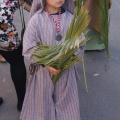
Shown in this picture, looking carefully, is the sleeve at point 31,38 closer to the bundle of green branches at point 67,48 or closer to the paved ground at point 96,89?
the bundle of green branches at point 67,48

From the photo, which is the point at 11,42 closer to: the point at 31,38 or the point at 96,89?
the point at 31,38

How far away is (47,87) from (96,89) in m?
0.99

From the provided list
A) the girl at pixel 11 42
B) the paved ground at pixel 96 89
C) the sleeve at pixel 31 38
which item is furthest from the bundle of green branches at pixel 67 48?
the paved ground at pixel 96 89

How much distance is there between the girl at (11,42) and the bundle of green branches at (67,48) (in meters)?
0.33

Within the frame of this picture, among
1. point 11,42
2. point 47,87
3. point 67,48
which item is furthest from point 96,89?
point 67,48

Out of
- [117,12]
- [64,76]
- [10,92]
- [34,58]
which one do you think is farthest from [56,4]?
[117,12]

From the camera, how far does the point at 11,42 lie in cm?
204

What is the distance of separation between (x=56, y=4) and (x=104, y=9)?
0.52 metres

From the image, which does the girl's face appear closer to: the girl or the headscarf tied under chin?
the headscarf tied under chin

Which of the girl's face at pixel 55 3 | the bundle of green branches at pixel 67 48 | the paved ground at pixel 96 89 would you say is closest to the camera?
the bundle of green branches at pixel 67 48

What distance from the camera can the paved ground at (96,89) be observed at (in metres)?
2.56

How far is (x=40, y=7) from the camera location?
1928mm

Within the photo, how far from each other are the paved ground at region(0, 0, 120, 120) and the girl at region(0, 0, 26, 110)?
0.36m

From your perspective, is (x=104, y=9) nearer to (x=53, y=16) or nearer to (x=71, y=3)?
(x=71, y=3)
